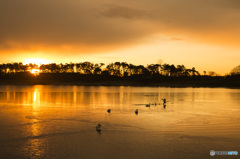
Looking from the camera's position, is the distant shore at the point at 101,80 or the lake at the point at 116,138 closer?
the lake at the point at 116,138

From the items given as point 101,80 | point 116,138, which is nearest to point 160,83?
point 101,80

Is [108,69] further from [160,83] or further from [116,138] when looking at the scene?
[116,138]

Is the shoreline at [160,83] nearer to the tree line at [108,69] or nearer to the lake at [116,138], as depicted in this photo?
the tree line at [108,69]

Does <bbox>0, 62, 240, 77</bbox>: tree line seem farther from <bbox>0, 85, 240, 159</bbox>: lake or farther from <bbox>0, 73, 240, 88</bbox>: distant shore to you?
<bbox>0, 85, 240, 159</bbox>: lake

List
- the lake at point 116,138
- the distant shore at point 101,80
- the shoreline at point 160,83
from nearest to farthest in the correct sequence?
the lake at point 116,138
the shoreline at point 160,83
the distant shore at point 101,80

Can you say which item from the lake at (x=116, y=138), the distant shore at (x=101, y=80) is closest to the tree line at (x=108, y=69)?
the distant shore at (x=101, y=80)

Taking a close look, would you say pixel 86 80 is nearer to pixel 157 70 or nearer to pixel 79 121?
pixel 157 70

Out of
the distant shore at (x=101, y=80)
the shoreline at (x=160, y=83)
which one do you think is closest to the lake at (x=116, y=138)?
the shoreline at (x=160, y=83)

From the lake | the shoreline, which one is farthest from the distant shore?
the lake

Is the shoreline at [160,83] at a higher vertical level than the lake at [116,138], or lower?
higher

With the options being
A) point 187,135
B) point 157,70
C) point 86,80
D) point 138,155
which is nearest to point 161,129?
point 187,135

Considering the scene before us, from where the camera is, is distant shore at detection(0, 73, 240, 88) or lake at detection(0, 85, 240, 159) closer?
lake at detection(0, 85, 240, 159)

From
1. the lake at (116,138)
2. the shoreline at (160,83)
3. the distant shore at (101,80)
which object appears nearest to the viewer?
the lake at (116,138)

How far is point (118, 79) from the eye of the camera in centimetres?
14375
